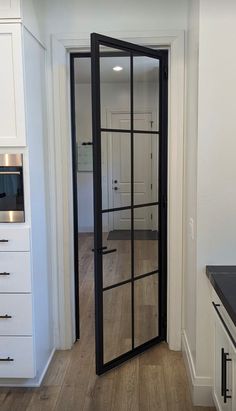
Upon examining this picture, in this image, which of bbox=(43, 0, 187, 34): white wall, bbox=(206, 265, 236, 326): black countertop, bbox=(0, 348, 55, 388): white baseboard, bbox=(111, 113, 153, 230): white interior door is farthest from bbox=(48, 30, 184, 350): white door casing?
bbox=(206, 265, 236, 326): black countertop

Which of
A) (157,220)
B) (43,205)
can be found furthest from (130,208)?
(43,205)

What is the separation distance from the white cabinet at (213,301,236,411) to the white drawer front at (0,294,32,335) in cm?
115

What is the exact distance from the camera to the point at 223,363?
199 centimetres

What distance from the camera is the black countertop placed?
5.85ft

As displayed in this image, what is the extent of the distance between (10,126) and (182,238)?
4.86 feet

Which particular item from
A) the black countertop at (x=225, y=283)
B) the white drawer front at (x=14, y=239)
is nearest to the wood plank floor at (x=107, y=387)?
the black countertop at (x=225, y=283)

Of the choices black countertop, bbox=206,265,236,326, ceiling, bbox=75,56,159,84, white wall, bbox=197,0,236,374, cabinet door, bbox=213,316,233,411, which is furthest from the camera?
ceiling, bbox=75,56,159,84

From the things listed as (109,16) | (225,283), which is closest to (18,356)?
(225,283)

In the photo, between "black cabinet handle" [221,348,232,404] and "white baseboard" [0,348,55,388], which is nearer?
"black cabinet handle" [221,348,232,404]

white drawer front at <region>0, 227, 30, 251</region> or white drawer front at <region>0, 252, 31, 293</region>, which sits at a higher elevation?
white drawer front at <region>0, 227, 30, 251</region>

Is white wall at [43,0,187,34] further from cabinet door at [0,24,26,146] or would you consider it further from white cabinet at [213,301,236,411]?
white cabinet at [213,301,236,411]

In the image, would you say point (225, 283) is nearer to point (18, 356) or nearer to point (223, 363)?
point (223, 363)

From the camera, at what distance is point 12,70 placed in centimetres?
233

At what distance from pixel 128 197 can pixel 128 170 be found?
19 cm
